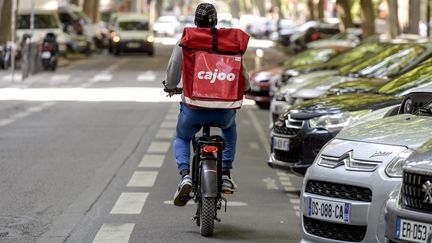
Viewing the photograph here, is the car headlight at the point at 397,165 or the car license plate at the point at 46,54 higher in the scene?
the car headlight at the point at 397,165

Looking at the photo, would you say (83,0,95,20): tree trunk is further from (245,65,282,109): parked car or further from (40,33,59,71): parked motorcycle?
(245,65,282,109): parked car

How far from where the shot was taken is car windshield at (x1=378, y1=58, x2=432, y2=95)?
14.1m

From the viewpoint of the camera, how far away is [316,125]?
13.2 metres

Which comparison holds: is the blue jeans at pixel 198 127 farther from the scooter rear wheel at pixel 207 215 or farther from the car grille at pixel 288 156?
the car grille at pixel 288 156

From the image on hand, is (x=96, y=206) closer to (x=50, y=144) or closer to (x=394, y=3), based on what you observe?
(x=50, y=144)

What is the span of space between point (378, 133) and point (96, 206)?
388cm

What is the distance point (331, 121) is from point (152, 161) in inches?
149

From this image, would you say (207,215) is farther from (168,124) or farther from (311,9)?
(311,9)

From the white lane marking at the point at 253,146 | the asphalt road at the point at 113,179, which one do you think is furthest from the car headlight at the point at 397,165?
the white lane marking at the point at 253,146

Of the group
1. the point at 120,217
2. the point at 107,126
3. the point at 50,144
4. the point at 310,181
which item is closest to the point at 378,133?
the point at 310,181

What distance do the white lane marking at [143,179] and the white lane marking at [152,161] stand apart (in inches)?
30.4

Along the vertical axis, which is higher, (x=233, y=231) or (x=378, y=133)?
(x=378, y=133)

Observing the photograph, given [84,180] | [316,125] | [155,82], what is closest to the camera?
[316,125]

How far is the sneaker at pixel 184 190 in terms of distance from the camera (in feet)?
34.1
